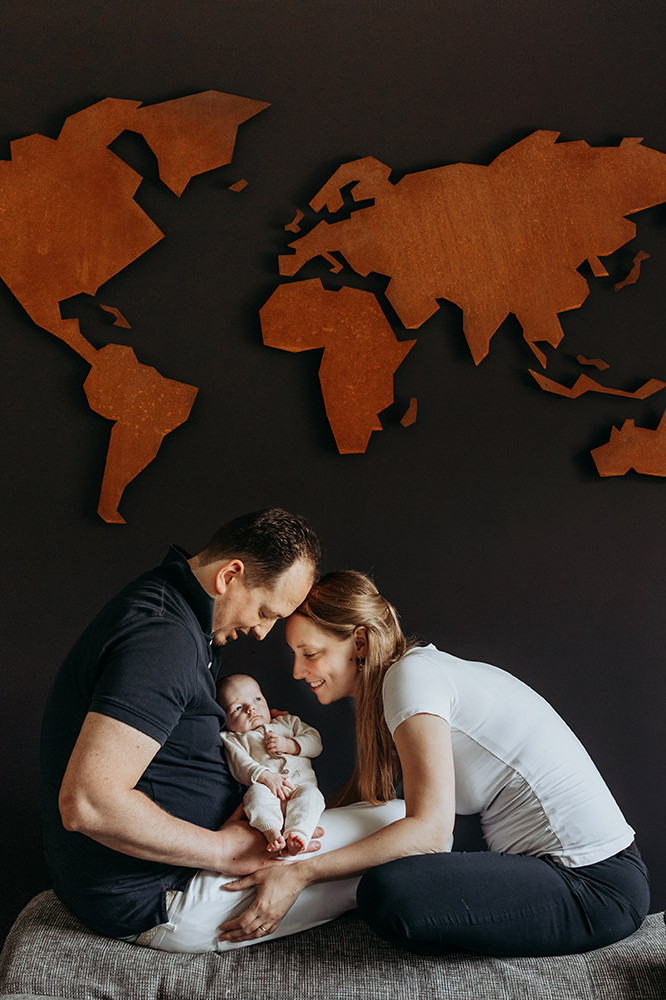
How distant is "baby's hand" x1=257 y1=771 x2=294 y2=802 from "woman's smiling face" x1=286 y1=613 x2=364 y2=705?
0.27 m

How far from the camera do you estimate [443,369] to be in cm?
229

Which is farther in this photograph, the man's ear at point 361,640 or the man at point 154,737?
the man's ear at point 361,640

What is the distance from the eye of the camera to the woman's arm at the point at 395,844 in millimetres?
1626

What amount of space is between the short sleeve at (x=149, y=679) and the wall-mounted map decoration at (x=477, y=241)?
2.79 ft

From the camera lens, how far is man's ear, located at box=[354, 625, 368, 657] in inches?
77.2

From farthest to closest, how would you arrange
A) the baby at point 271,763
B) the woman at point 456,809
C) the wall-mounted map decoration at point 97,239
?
the wall-mounted map decoration at point 97,239
the baby at point 271,763
the woman at point 456,809

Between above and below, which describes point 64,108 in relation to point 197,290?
above

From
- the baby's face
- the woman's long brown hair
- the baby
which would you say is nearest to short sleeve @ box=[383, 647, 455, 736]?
the woman's long brown hair

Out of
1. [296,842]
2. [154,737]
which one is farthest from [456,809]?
[154,737]

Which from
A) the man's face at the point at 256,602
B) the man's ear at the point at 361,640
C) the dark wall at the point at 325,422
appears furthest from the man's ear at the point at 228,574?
the dark wall at the point at 325,422

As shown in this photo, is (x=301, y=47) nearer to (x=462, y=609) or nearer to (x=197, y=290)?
(x=197, y=290)

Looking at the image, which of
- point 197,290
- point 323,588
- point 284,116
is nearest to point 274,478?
point 323,588

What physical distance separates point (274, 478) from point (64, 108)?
1139 mm

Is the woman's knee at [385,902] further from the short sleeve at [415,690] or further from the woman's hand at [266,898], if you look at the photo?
the short sleeve at [415,690]
